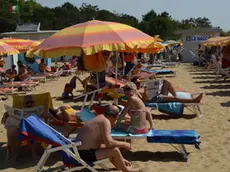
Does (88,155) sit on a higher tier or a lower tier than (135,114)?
lower

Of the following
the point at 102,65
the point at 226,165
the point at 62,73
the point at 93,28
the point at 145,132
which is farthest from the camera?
the point at 62,73

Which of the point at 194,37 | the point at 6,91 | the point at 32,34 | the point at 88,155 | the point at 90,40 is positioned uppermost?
the point at 32,34

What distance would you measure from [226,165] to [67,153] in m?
2.31

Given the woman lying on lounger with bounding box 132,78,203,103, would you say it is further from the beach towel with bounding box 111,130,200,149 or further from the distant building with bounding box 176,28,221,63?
the distant building with bounding box 176,28,221,63

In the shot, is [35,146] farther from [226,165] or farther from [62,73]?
[62,73]

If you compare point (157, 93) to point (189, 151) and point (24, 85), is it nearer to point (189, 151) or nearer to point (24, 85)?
point (189, 151)

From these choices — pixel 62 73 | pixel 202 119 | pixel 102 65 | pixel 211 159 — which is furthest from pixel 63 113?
pixel 62 73

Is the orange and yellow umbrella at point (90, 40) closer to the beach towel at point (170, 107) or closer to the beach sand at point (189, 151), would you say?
the beach sand at point (189, 151)

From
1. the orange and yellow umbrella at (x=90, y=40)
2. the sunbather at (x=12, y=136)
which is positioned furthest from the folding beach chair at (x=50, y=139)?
the orange and yellow umbrella at (x=90, y=40)

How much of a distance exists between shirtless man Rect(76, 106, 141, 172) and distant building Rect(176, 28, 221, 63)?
28126 mm

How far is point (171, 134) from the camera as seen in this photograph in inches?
212

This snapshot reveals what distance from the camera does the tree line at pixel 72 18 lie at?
56500 millimetres

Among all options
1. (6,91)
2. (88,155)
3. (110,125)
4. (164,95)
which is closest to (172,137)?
(110,125)

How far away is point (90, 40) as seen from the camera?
19.4 ft
